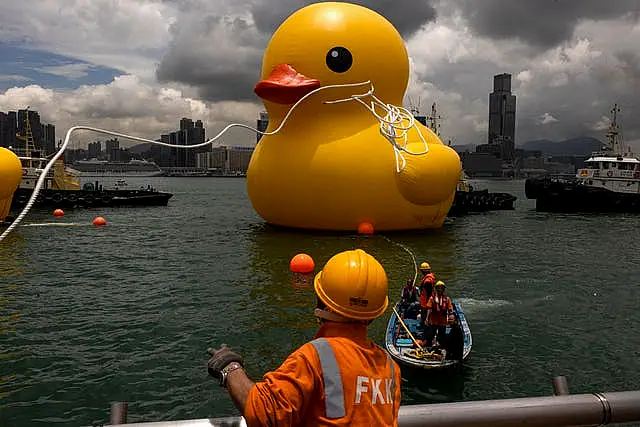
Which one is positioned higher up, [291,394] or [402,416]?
[291,394]

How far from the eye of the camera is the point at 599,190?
146 feet

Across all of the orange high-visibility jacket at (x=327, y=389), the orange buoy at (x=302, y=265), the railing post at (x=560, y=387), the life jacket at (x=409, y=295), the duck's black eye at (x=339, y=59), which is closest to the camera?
the orange high-visibility jacket at (x=327, y=389)

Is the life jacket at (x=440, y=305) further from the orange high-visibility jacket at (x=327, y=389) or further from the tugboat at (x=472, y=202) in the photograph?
the tugboat at (x=472, y=202)

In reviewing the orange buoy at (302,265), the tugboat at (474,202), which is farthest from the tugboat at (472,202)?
the orange buoy at (302,265)

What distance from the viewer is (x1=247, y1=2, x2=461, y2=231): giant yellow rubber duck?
2100cm

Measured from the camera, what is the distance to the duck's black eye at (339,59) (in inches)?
826

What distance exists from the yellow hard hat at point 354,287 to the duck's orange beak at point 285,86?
1850 cm

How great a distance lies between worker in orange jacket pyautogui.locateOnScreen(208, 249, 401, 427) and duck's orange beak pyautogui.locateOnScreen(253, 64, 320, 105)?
18.5 meters

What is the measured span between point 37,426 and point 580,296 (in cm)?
1339

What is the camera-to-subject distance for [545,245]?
25359mm

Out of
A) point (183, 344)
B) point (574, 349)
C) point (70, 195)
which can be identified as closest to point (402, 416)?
point (183, 344)

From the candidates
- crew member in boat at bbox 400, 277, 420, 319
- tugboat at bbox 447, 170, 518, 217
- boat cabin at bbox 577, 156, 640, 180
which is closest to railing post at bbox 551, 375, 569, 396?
crew member in boat at bbox 400, 277, 420, 319

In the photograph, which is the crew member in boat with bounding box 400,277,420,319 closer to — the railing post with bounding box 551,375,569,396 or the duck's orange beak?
the railing post with bounding box 551,375,569,396

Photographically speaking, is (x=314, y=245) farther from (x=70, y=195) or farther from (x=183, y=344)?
(x=70, y=195)
